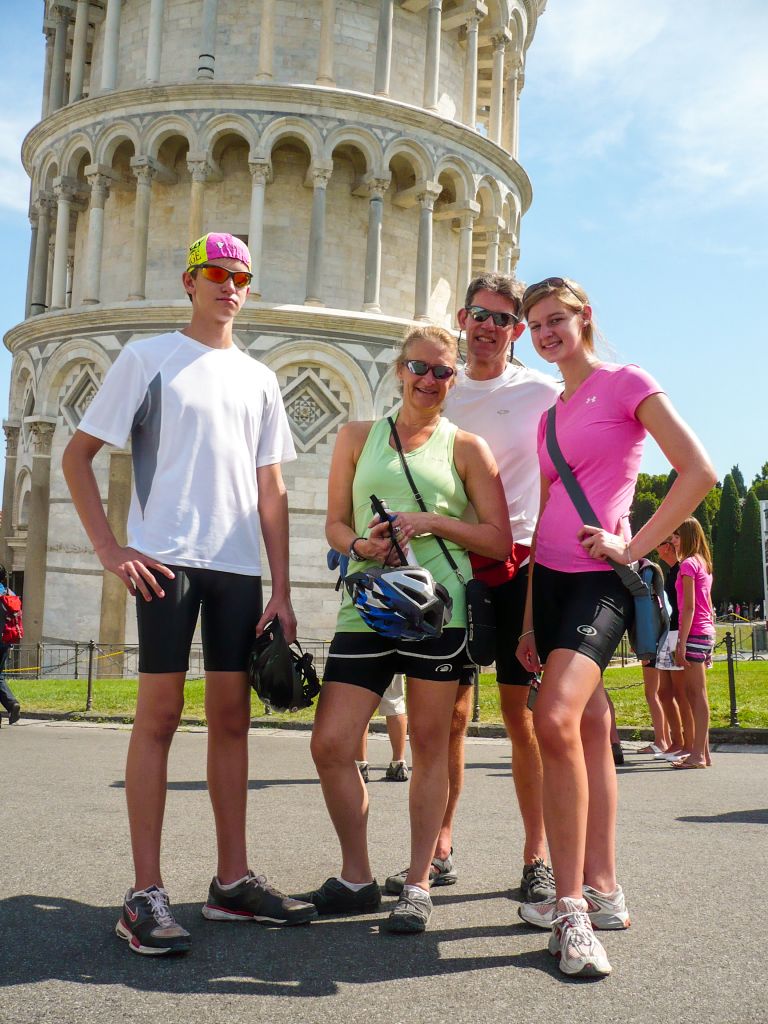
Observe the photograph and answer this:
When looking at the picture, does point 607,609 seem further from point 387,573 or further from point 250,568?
point 250,568

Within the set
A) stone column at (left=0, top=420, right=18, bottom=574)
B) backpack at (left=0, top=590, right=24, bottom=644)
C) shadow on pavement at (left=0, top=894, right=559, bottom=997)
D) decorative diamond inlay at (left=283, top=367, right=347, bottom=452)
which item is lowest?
shadow on pavement at (left=0, top=894, right=559, bottom=997)

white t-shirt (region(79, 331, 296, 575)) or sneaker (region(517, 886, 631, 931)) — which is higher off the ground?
white t-shirt (region(79, 331, 296, 575))

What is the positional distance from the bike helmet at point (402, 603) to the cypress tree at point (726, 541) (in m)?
68.8

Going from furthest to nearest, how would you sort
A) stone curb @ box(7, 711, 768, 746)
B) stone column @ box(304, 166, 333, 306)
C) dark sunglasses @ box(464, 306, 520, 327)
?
1. stone column @ box(304, 166, 333, 306)
2. stone curb @ box(7, 711, 768, 746)
3. dark sunglasses @ box(464, 306, 520, 327)

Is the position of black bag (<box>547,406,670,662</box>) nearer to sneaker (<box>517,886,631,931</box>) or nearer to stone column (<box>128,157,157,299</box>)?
sneaker (<box>517,886,631,931</box>)

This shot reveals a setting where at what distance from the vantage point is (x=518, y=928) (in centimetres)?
360

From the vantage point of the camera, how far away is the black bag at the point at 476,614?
3.82 metres

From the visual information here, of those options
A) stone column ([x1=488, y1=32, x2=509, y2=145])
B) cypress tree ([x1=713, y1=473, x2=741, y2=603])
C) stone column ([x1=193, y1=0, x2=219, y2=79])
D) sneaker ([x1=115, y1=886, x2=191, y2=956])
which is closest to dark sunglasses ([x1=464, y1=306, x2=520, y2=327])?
sneaker ([x1=115, y1=886, x2=191, y2=956])

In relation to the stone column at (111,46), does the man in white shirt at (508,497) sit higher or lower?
lower

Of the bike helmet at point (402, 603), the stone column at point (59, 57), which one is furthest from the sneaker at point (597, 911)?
the stone column at point (59, 57)

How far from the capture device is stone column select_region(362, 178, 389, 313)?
22.4 m

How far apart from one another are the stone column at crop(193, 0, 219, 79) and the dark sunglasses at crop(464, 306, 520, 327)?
19.0 m

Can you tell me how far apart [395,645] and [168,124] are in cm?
2106

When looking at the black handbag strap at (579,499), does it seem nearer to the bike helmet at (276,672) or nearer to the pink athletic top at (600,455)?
the pink athletic top at (600,455)
